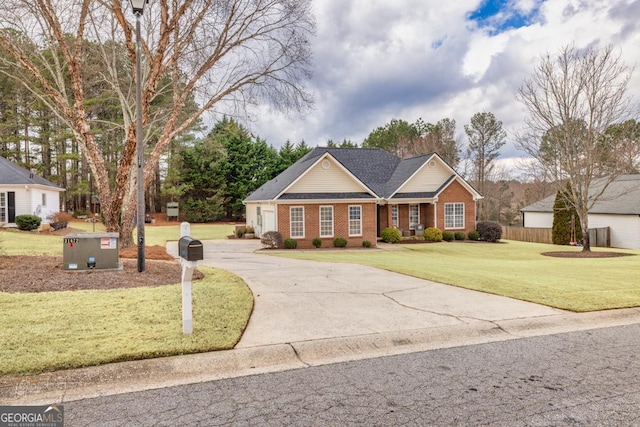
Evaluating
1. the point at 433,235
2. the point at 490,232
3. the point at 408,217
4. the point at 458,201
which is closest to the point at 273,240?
→ the point at 433,235

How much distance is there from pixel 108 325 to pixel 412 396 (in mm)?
3882

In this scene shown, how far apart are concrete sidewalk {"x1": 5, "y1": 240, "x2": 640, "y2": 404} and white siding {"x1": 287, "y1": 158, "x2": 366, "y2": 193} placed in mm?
14577

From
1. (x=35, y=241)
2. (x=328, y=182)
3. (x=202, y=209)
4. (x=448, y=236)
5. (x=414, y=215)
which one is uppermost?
(x=328, y=182)

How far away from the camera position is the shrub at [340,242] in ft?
76.3

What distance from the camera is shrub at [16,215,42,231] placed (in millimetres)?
25297

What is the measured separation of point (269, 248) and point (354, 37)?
36.2ft

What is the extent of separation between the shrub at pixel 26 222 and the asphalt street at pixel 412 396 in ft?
87.8

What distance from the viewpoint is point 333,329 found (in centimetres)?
558

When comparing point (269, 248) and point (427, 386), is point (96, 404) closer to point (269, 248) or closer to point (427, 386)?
point (427, 386)

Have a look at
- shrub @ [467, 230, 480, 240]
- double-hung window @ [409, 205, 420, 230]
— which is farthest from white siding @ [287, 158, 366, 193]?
shrub @ [467, 230, 480, 240]

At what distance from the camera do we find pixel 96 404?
3566 millimetres

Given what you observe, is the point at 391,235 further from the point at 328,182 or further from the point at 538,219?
the point at 538,219

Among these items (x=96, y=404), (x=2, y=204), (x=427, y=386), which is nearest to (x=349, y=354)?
(x=427, y=386)

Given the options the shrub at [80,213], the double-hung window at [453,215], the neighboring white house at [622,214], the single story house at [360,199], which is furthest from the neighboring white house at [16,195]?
the neighboring white house at [622,214]
